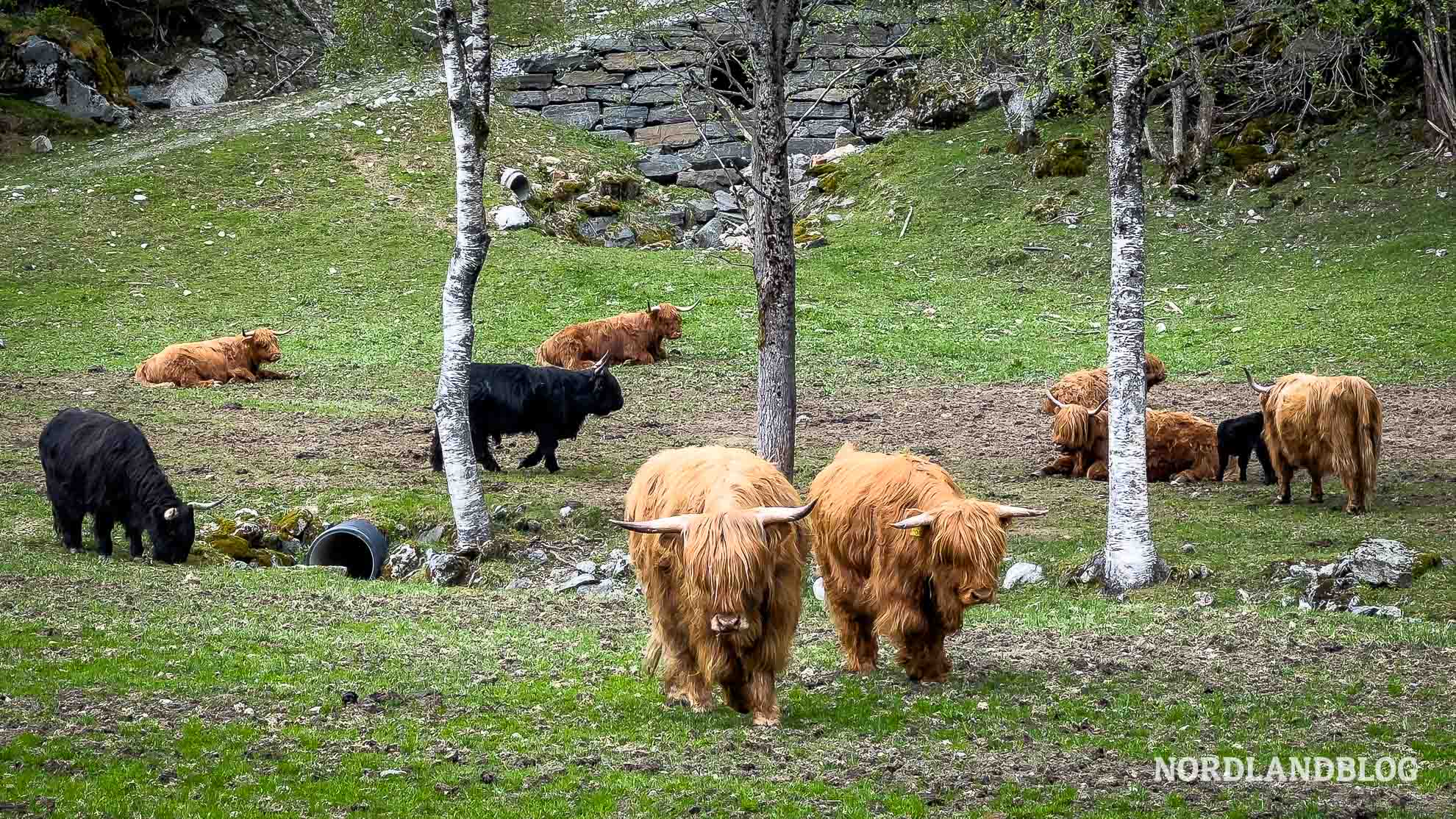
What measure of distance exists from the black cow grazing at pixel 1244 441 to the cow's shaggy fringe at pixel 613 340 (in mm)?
10539

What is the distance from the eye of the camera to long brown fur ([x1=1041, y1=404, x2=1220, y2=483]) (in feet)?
52.6

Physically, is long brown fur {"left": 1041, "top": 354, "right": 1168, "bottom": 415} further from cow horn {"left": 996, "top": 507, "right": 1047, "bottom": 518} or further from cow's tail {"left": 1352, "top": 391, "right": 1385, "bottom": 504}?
cow horn {"left": 996, "top": 507, "right": 1047, "bottom": 518}

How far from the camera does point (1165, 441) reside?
633 inches

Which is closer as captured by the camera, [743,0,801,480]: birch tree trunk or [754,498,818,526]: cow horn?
[754,498,818,526]: cow horn

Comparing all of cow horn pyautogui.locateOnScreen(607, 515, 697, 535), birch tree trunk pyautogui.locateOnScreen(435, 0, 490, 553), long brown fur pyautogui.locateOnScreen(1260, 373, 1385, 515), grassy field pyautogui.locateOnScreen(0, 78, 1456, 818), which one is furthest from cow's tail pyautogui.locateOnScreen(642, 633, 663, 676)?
long brown fur pyautogui.locateOnScreen(1260, 373, 1385, 515)

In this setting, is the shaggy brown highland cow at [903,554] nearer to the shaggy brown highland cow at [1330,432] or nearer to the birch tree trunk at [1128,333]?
the birch tree trunk at [1128,333]

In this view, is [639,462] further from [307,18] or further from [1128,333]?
[307,18]

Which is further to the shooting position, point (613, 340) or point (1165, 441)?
point (613, 340)

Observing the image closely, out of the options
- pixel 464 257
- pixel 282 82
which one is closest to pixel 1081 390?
pixel 464 257

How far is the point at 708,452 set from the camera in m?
8.34

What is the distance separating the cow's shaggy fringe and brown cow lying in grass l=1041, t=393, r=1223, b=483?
897 centimetres

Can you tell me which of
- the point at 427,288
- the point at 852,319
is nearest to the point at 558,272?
the point at 427,288

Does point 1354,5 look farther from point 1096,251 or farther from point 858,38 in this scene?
point 858,38

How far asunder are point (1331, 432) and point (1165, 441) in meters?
2.79
